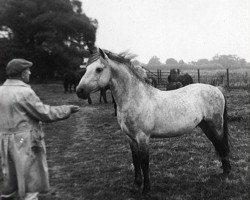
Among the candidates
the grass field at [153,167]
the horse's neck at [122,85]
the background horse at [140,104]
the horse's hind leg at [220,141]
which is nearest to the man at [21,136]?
the background horse at [140,104]

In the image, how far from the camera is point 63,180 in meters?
5.95

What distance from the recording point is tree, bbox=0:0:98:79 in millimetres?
35094

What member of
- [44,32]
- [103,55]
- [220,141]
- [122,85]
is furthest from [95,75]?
[44,32]

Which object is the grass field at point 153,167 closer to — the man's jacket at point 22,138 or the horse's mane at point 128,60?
the man's jacket at point 22,138

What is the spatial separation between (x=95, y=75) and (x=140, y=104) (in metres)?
0.85

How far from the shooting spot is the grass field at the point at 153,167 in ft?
16.3

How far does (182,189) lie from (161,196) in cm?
46

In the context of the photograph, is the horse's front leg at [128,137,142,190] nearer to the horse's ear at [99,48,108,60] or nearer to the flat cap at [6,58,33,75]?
the horse's ear at [99,48,108,60]

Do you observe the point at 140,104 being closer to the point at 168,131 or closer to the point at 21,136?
the point at 168,131

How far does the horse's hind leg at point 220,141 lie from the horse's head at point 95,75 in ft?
7.10

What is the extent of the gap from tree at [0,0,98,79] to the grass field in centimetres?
2700

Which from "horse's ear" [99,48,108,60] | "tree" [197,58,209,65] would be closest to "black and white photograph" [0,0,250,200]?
"horse's ear" [99,48,108,60]

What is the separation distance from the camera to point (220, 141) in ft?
18.6

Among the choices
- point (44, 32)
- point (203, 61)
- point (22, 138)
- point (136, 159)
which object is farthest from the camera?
point (203, 61)
